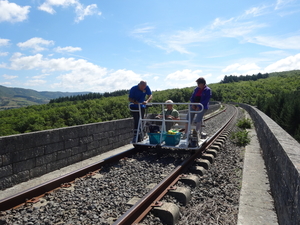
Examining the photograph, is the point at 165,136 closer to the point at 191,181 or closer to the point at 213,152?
the point at 213,152

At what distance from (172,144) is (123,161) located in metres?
1.41

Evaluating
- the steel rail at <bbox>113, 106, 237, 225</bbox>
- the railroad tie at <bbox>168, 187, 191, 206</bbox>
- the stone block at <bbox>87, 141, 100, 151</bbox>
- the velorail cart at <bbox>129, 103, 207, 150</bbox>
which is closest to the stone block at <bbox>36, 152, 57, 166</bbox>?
the stone block at <bbox>87, 141, 100, 151</bbox>

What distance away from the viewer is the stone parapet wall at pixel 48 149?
4.81m

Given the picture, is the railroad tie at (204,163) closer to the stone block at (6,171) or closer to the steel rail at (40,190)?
the steel rail at (40,190)

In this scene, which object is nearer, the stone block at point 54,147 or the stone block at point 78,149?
the stone block at point 54,147

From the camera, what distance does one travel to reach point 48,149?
228 inches

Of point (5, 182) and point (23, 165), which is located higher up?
point (23, 165)

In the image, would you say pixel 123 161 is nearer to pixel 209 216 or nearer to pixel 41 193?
pixel 41 193

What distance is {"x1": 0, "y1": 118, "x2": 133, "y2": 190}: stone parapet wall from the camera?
4812 mm

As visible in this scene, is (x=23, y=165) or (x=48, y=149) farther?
(x=48, y=149)

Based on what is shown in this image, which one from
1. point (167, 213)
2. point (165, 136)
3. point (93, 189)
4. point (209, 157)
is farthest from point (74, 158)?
point (167, 213)

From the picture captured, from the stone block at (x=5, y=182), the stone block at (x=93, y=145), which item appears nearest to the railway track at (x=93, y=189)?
the stone block at (x=5, y=182)

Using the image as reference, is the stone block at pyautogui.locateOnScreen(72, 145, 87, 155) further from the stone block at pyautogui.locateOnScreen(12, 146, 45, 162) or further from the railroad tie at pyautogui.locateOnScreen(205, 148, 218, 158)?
the railroad tie at pyautogui.locateOnScreen(205, 148, 218, 158)

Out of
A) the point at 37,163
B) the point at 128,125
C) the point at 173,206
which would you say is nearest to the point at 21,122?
the point at 128,125
